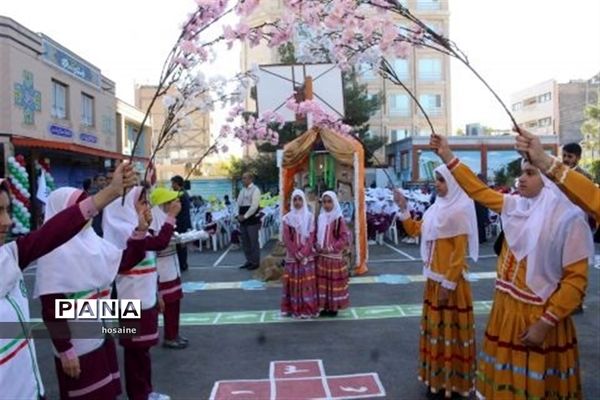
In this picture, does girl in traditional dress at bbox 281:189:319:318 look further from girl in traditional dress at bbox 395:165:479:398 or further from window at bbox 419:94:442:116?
window at bbox 419:94:442:116

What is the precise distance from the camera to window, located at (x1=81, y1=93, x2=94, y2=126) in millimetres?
21547

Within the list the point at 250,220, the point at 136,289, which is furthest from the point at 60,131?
the point at 136,289

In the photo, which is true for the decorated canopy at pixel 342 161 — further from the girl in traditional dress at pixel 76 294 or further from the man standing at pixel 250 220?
the girl in traditional dress at pixel 76 294

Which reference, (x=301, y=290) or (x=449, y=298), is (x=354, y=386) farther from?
(x=301, y=290)

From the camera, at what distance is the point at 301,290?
279 inches

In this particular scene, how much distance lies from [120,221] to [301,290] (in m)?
3.25

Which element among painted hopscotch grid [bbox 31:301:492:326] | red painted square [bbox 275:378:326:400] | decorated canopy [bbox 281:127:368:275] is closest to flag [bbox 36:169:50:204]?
decorated canopy [bbox 281:127:368:275]

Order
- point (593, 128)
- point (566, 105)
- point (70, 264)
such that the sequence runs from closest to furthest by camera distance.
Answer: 1. point (70, 264)
2. point (593, 128)
3. point (566, 105)

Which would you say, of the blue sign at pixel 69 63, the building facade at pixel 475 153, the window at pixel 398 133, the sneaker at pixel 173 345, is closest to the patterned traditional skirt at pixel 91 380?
the sneaker at pixel 173 345

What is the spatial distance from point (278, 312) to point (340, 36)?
4.29m

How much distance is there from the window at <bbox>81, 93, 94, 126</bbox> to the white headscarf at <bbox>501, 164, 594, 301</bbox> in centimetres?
2041

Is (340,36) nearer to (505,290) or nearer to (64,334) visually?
(505,290)

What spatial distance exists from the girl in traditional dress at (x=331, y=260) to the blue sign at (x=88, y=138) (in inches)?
630

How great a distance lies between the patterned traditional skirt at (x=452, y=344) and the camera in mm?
4129
